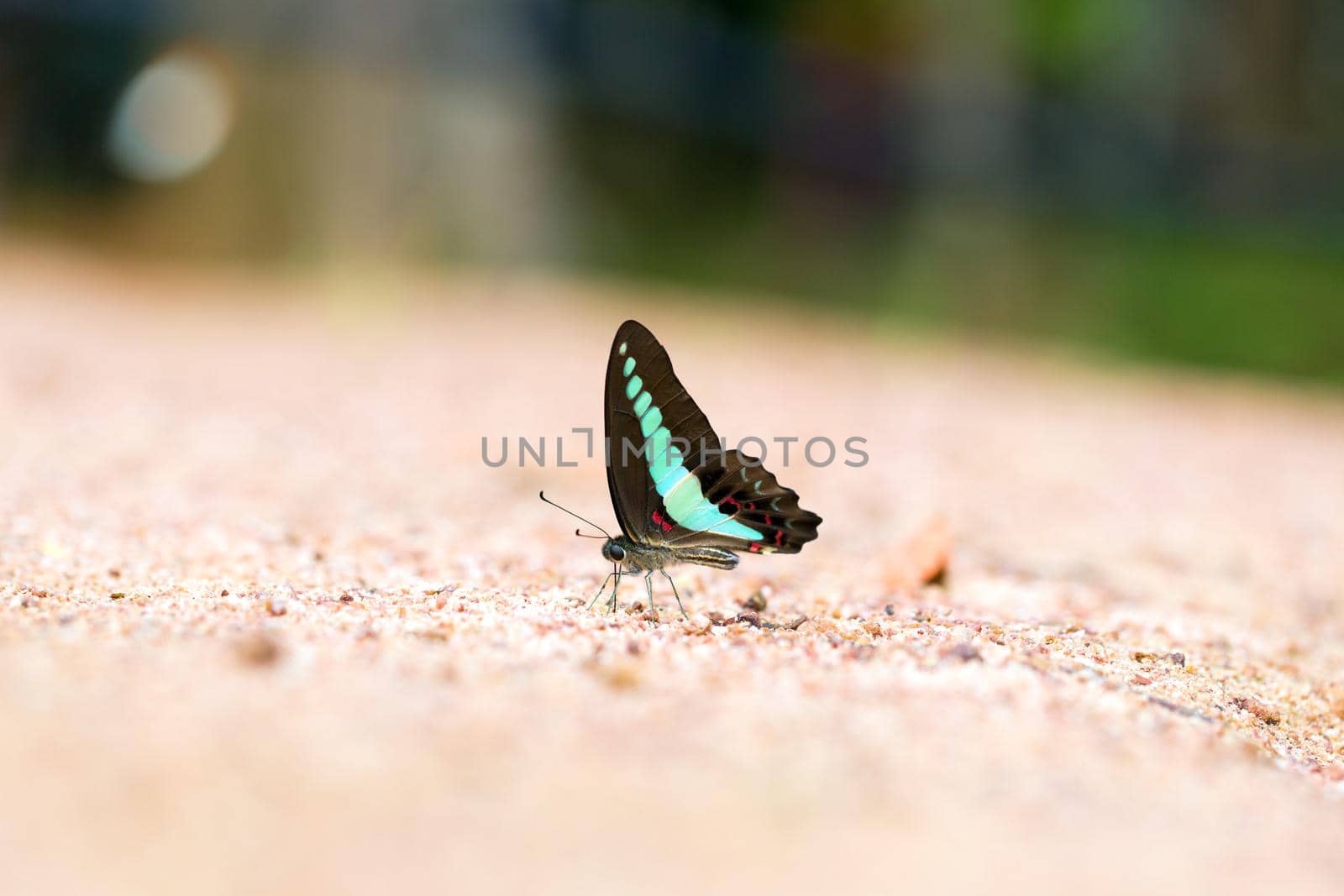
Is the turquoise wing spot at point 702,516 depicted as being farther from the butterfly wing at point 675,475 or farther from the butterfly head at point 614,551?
the butterfly head at point 614,551

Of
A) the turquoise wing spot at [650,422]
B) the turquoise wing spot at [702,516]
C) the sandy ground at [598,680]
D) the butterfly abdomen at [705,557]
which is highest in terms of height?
the turquoise wing spot at [650,422]

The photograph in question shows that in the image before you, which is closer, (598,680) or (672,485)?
(598,680)

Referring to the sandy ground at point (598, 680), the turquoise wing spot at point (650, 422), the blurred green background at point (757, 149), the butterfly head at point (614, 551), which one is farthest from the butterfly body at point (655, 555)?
the blurred green background at point (757, 149)

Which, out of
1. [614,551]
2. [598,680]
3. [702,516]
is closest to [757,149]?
[702,516]

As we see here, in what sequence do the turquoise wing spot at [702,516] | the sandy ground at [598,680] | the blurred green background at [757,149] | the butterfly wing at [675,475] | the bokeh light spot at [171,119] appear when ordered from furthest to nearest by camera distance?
the blurred green background at [757,149]
the bokeh light spot at [171,119]
the turquoise wing spot at [702,516]
the butterfly wing at [675,475]
the sandy ground at [598,680]

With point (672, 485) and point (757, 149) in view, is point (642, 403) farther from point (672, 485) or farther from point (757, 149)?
point (757, 149)

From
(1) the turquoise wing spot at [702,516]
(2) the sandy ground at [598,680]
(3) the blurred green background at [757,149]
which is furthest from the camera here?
(3) the blurred green background at [757,149]

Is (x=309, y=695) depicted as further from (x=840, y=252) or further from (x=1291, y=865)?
(x=840, y=252)
